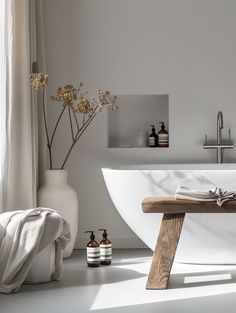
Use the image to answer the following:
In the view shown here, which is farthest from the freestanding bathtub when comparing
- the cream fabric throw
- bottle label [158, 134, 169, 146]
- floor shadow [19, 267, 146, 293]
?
bottle label [158, 134, 169, 146]

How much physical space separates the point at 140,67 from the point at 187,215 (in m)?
1.52

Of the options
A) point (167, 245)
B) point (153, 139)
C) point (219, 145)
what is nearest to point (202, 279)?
point (167, 245)

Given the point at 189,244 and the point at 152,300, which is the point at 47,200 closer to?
the point at 189,244

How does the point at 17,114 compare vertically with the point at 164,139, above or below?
above

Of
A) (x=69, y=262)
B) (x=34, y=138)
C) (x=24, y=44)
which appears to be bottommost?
(x=69, y=262)

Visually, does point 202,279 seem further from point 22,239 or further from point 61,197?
point 61,197

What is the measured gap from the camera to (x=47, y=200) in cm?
513

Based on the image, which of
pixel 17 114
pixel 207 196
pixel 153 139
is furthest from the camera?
pixel 153 139

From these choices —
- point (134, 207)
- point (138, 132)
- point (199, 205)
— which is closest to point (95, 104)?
point (138, 132)

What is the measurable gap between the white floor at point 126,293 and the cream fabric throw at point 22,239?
0.11 metres

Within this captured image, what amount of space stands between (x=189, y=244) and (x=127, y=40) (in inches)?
71.7

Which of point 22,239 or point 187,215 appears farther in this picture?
point 187,215

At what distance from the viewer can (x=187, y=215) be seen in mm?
4605

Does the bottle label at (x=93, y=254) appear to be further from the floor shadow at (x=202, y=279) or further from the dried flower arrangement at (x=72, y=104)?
the dried flower arrangement at (x=72, y=104)
